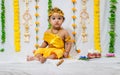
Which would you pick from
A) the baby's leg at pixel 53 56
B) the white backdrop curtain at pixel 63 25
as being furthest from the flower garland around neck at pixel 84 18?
the baby's leg at pixel 53 56

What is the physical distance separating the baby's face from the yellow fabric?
67 mm

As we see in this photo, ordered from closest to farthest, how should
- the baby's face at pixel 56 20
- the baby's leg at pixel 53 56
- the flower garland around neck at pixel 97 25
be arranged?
the baby's leg at pixel 53 56 → the baby's face at pixel 56 20 → the flower garland around neck at pixel 97 25

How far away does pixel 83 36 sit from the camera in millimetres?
2289

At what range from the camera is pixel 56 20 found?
2115 mm

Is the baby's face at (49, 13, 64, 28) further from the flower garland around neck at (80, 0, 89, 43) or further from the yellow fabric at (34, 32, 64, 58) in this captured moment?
the flower garland around neck at (80, 0, 89, 43)

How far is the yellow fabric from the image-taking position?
79.8 inches

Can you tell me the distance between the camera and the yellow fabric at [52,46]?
203 cm

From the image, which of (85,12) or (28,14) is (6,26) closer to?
(28,14)

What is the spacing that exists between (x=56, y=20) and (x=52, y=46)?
0.54ft

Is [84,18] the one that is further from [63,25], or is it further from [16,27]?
[16,27]

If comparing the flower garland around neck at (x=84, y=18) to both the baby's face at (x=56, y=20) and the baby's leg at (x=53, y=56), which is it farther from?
the baby's leg at (x=53, y=56)

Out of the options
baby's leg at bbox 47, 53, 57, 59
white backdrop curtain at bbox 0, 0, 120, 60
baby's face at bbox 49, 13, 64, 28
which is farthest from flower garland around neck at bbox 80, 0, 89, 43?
baby's leg at bbox 47, 53, 57, 59

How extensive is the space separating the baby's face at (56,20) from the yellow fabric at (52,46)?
7 cm

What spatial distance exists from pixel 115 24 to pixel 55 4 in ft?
1.40
